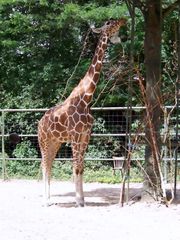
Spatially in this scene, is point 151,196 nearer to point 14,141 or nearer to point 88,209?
point 88,209

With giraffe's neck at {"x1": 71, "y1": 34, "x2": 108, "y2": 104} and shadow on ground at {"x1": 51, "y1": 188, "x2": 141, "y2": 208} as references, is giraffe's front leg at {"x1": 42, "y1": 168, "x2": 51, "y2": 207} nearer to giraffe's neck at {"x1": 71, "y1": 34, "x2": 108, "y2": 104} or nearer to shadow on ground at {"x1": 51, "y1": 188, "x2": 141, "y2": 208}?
shadow on ground at {"x1": 51, "y1": 188, "x2": 141, "y2": 208}

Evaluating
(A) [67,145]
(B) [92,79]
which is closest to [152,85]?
(B) [92,79]

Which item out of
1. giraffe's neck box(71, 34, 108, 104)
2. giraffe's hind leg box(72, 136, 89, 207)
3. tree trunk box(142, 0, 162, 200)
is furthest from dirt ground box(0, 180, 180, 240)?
giraffe's neck box(71, 34, 108, 104)

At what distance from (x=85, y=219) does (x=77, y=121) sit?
5.42 feet

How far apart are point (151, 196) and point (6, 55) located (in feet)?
27.2

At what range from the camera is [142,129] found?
819cm

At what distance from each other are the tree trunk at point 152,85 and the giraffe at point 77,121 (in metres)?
0.50

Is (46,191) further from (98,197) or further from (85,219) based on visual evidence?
(85,219)

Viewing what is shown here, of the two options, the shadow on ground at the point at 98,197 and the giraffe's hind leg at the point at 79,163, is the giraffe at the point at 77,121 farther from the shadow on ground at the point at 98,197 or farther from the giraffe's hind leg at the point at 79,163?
the shadow on ground at the point at 98,197

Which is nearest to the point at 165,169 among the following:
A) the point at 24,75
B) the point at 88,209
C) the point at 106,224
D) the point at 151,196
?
the point at 151,196

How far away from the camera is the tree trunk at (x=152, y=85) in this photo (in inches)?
318

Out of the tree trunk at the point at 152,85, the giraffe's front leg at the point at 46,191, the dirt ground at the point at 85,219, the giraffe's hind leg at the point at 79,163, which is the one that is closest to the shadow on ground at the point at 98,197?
the dirt ground at the point at 85,219

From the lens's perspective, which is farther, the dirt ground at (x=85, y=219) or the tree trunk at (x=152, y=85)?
the tree trunk at (x=152, y=85)

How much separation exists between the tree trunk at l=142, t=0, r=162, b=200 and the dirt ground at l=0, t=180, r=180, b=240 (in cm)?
44
